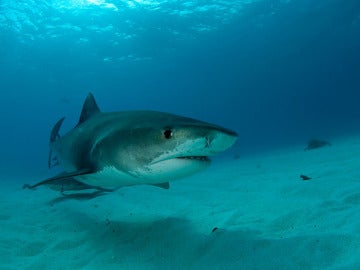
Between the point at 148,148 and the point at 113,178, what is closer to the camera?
the point at 148,148

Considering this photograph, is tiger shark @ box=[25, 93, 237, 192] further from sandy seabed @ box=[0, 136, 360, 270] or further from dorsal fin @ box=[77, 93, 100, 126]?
dorsal fin @ box=[77, 93, 100, 126]

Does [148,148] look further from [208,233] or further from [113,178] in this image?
[208,233]

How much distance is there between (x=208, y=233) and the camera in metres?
3.51

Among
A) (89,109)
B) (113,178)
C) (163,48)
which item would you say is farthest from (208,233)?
(163,48)

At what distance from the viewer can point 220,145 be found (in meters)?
2.68

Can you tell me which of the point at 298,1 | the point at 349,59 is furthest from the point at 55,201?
the point at 349,59

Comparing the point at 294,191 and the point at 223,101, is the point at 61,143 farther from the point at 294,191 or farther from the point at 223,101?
the point at 223,101

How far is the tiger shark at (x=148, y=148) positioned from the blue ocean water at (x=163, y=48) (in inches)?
1129

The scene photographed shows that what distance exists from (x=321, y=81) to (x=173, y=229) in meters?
120

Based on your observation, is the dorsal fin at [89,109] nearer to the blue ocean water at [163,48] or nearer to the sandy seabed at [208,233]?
the sandy seabed at [208,233]

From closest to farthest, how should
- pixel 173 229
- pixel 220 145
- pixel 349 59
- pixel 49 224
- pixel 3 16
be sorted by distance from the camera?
pixel 220 145 → pixel 173 229 → pixel 49 224 → pixel 3 16 → pixel 349 59

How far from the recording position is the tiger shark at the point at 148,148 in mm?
2615

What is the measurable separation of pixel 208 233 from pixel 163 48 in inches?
1844

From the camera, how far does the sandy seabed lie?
104 inches
